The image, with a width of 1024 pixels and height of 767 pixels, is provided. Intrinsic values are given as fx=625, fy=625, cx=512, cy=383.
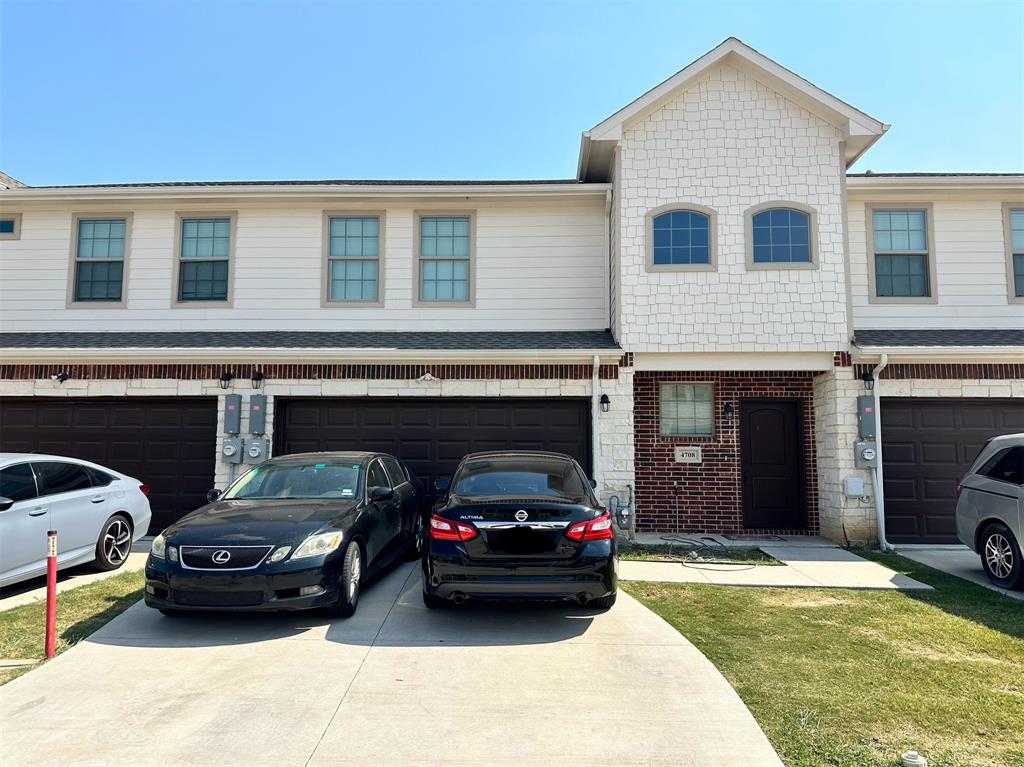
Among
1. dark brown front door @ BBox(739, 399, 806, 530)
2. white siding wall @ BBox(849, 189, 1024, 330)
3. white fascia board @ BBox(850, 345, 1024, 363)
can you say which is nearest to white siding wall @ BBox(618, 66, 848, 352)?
white fascia board @ BBox(850, 345, 1024, 363)

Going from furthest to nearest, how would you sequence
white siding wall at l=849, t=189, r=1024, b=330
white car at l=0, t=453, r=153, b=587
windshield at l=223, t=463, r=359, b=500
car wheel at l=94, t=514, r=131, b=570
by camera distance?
white siding wall at l=849, t=189, r=1024, b=330, car wheel at l=94, t=514, r=131, b=570, windshield at l=223, t=463, r=359, b=500, white car at l=0, t=453, r=153, b=587

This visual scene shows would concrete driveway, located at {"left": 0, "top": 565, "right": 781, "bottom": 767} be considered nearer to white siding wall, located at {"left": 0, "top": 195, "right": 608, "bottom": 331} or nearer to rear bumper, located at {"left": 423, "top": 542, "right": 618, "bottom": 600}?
rear bumper, located at {"left": 423, "top": 542, "right": 618, "bottom": 600}

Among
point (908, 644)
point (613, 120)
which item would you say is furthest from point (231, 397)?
point (908, 644)

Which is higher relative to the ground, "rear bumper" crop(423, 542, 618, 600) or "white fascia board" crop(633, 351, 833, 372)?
"white fascia board" crop(633, 351, 833, 372)

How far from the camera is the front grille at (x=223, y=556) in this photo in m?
5.20

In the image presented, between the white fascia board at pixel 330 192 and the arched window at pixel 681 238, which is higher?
the white fascia board at pixel 330 192

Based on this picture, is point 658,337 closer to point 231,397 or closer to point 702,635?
point 702,635

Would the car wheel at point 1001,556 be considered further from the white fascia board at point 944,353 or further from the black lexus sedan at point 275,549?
the black lexus sedan at point 275,549

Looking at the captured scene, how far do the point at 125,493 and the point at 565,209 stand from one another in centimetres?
796

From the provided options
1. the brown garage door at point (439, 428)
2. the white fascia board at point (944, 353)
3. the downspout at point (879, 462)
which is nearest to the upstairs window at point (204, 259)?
the brown garage door at point (439, 428)

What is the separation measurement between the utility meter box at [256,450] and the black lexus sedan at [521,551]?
527 centimetres

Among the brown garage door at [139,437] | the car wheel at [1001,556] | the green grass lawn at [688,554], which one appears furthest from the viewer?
the brown garage door at [139,437]

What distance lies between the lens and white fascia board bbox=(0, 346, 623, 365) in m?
9.70

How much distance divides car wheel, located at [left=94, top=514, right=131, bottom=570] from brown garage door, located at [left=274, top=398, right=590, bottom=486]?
105 inches
